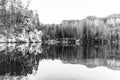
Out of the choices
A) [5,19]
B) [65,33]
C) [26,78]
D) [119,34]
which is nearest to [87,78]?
[26,78]

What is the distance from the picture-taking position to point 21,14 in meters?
29.2

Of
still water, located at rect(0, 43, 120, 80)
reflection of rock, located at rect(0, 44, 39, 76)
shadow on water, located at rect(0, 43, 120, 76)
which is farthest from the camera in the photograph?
shadow on water, located at rect(0, 43, 120, 76)

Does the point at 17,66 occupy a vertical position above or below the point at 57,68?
above

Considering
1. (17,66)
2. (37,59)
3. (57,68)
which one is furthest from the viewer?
(37,59)

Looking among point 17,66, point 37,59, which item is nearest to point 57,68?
point 17,66

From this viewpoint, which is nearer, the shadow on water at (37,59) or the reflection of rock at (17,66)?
the reflection of rock at (17,66)

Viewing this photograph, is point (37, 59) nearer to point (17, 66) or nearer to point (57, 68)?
point (57, 68)

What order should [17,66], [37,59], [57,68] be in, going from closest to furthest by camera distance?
[17,66] < [57,68] < [37,59]

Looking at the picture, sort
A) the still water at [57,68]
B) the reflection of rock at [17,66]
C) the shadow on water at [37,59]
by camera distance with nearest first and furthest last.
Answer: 1. the still water at [57,68]
2. the reflection of rock at [17,66]
3. the shadow on water at [37,59]

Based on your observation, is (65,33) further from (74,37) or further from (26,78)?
(26,78)

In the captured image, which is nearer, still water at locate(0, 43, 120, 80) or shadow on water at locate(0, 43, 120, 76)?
still water at locate(0, 43, 120, 80)

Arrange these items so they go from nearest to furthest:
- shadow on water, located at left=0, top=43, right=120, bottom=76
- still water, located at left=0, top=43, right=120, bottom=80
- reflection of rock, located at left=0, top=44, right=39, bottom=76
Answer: still water, located at left=0, top=43, right=120, bottom=80 → reflection of rock, located at left=0, top=44, right=39, bottom=76 → shadow on water, located at left=0, top=43, right=120, bottom=76

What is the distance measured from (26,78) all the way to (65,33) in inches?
4294

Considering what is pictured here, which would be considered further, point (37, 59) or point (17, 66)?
point (37, 59)
